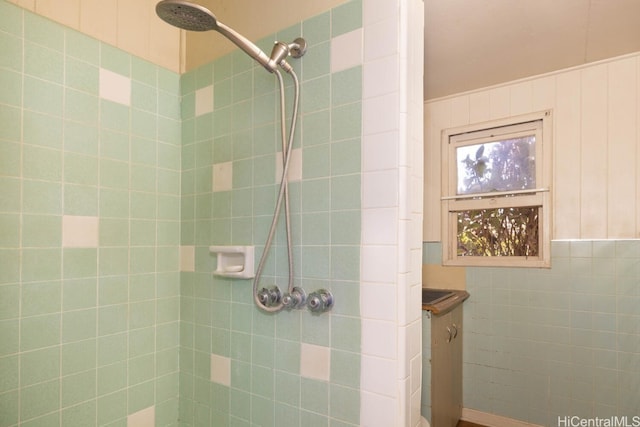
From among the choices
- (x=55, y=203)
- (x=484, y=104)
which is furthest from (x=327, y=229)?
(x=484, y=104)

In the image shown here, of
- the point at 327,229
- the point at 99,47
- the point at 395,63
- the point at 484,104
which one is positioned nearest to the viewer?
the point at 395,63

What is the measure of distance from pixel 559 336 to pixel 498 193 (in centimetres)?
97

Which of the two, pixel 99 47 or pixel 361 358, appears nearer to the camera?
pixel 361 358

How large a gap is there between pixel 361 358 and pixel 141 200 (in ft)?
3.41

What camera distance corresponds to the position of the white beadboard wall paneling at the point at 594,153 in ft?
6.51

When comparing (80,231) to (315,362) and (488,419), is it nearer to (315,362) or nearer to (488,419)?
(315,362)

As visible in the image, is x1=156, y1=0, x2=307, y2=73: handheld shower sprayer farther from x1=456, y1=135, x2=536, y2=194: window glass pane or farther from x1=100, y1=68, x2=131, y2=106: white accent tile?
x1=456, y1=135, x2=536, y2=194: window glass pane

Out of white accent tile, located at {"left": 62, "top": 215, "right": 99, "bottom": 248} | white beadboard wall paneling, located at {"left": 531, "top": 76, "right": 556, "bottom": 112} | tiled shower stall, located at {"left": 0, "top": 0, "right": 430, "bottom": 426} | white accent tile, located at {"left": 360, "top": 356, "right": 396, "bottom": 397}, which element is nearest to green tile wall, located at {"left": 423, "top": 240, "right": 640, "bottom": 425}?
white beadboard wall paneling, located at {"left": 531, "top": 76, "right": 556, "bottom": 112}

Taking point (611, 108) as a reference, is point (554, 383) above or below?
below

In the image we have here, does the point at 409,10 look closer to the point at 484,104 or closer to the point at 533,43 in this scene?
the point at 533,43

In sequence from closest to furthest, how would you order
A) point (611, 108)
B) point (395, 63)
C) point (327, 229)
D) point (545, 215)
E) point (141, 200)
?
1. point (395, 63)
2. point (327, 229)
3. point (141, 200)
4. point (611, 108)
5. point (545, 215)

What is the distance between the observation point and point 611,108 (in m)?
1.98

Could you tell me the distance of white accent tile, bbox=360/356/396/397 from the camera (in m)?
0.93

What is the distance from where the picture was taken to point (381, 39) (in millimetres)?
988
